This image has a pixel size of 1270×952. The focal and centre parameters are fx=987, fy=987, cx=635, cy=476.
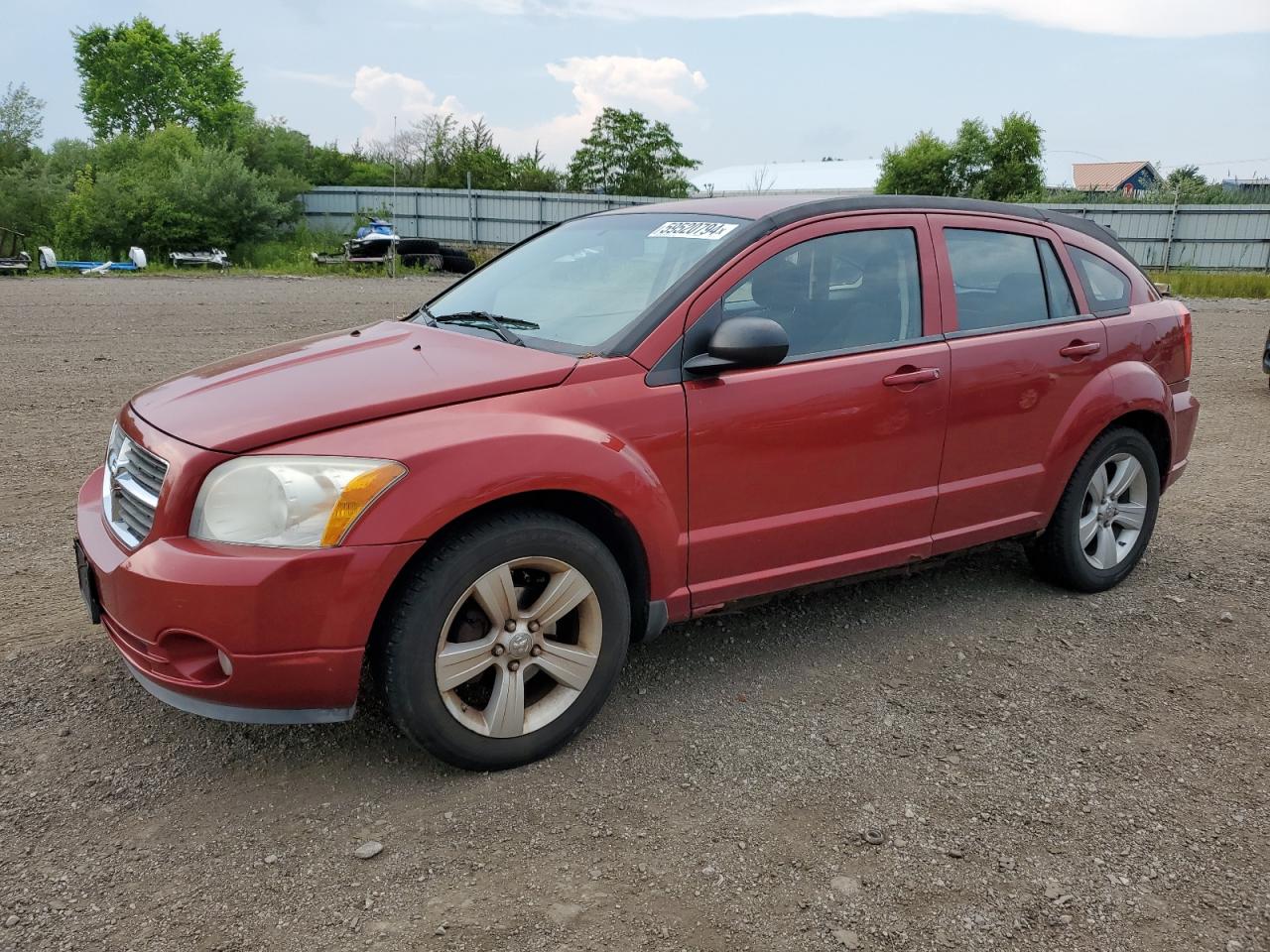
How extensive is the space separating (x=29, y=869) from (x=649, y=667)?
204 cm

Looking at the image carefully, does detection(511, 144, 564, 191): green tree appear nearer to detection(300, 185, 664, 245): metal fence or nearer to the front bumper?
detection(300, 185, 664, 245): metal fence

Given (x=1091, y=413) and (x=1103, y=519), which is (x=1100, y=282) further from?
(x=1103, y=519)

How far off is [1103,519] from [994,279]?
1286 mm

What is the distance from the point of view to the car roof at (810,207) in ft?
11.8

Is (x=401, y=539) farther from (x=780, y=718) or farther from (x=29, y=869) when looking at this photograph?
(x=780, y=718)

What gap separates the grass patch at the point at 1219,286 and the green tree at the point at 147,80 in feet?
208

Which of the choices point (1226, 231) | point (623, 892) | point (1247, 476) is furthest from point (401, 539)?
point (1226, 231)

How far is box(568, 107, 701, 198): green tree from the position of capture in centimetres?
6247

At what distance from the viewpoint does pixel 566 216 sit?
125 feet

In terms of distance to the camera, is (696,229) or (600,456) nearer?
(600,456)

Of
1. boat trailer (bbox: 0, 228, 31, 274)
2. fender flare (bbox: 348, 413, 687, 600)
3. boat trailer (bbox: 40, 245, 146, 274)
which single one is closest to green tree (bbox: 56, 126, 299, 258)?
boat trailer (bbox: 0, 228, 31, 274)

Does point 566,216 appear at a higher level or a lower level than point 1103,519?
higher

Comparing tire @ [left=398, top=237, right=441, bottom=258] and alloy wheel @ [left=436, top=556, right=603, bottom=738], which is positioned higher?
tire @ [left=398, top=237, right=441, bottom=258]

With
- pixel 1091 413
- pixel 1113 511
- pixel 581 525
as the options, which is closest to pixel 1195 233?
pixel 1113 511
